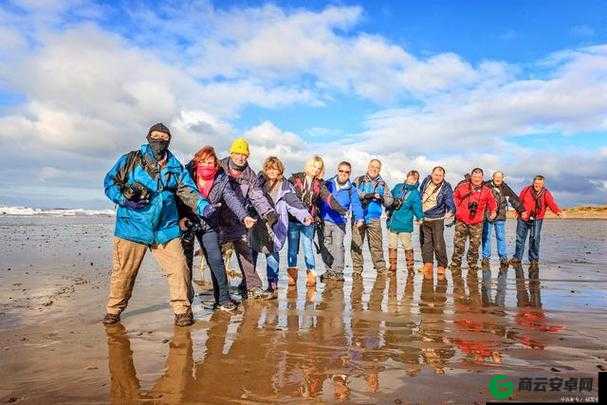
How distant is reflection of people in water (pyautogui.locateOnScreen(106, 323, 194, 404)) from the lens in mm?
3613

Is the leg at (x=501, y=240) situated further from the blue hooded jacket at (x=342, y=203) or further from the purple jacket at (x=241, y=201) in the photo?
the purple jacket at (x=241, y=201)

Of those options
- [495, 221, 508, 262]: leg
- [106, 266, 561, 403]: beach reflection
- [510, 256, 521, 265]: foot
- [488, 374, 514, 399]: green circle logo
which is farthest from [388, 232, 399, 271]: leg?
[488, 374, 514, 399]: green circle logo

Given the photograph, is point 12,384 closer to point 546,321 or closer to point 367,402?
point 367,402

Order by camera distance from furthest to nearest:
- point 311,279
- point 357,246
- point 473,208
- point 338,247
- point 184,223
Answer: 1. point 473,208
2. point 357,246
3. point 338,247
4. point 311,279
5. point 184,223

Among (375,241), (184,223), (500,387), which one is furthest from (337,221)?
(500,387)

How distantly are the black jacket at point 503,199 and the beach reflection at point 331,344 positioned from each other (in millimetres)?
6171

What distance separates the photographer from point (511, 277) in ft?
34.8

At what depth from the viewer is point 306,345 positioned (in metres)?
4.95

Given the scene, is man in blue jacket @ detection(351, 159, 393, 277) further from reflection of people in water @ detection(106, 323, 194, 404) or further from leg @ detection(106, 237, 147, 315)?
reflection of people in water @ detection(106, 323, 194, 404)

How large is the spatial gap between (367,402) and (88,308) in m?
4.80

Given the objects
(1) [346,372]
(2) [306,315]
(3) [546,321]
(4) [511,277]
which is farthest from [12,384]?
(4) [511,277]

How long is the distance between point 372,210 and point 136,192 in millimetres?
6640

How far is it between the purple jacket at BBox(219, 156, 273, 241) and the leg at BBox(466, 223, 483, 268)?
7.12m

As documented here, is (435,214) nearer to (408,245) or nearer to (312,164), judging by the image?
(408,245)
